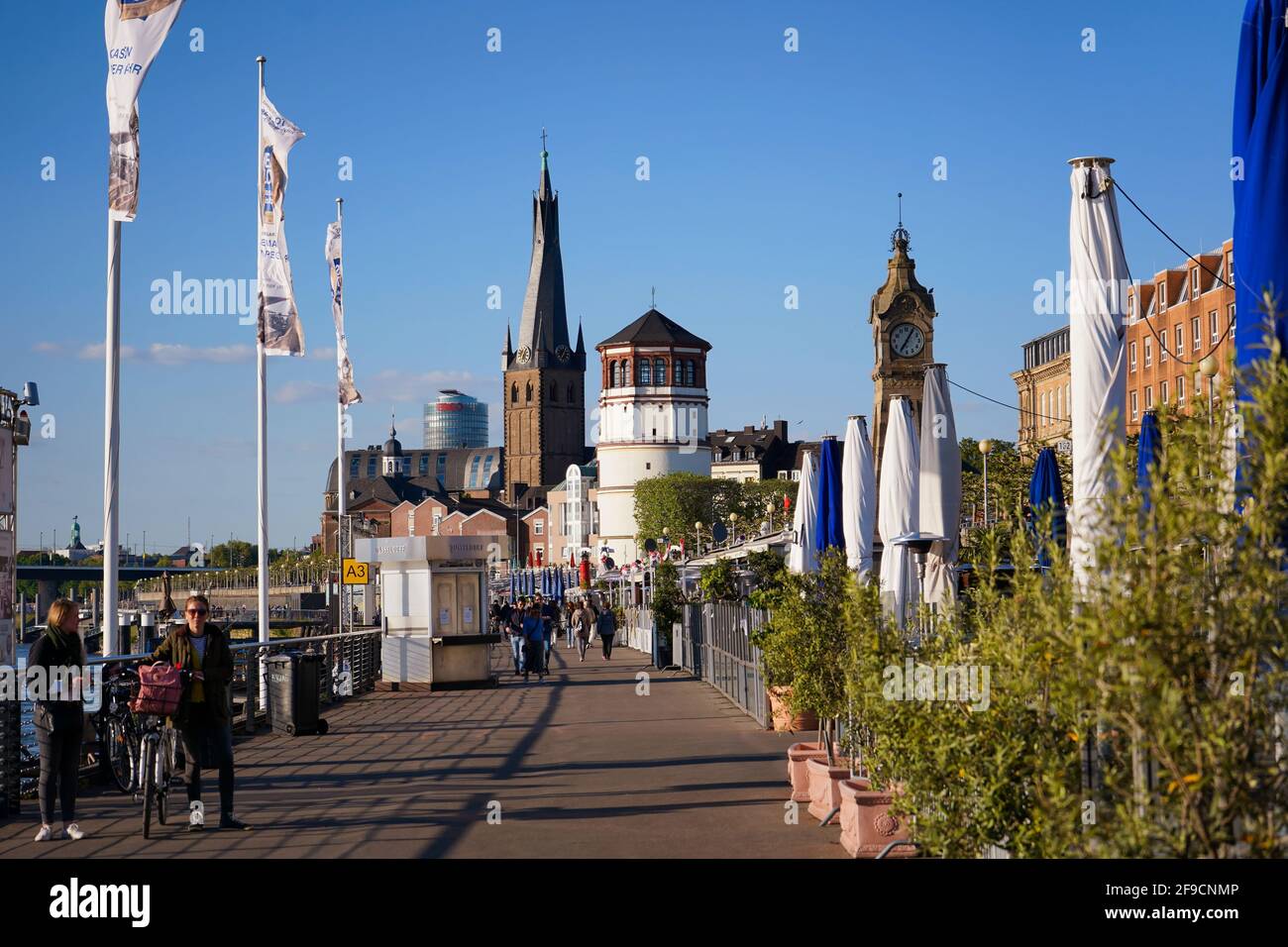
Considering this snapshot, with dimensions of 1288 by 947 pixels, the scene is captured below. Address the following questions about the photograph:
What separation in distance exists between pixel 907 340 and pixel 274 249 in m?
70.2

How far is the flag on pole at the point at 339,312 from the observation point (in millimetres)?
34500

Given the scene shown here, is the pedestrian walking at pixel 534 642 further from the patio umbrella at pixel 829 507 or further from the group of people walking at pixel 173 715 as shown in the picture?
the group of people walking at pixel 173 715

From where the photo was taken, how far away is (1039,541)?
683cm

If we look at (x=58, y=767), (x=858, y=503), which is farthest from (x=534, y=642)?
(x=58, y=767)

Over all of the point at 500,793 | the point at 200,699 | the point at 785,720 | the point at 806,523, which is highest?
the point at 806,523

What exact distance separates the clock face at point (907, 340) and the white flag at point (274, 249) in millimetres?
69258

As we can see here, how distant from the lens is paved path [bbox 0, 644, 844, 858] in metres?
12.0

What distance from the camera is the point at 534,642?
36031 millimetres

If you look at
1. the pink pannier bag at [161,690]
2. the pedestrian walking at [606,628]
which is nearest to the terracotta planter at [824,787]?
the pink pannier bag at [161,690]

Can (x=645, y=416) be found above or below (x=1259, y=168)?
above

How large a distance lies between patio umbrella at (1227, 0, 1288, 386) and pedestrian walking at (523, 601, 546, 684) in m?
27.8

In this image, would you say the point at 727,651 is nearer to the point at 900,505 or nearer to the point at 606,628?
the point at 900,505

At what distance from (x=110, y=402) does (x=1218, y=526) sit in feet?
52.8
